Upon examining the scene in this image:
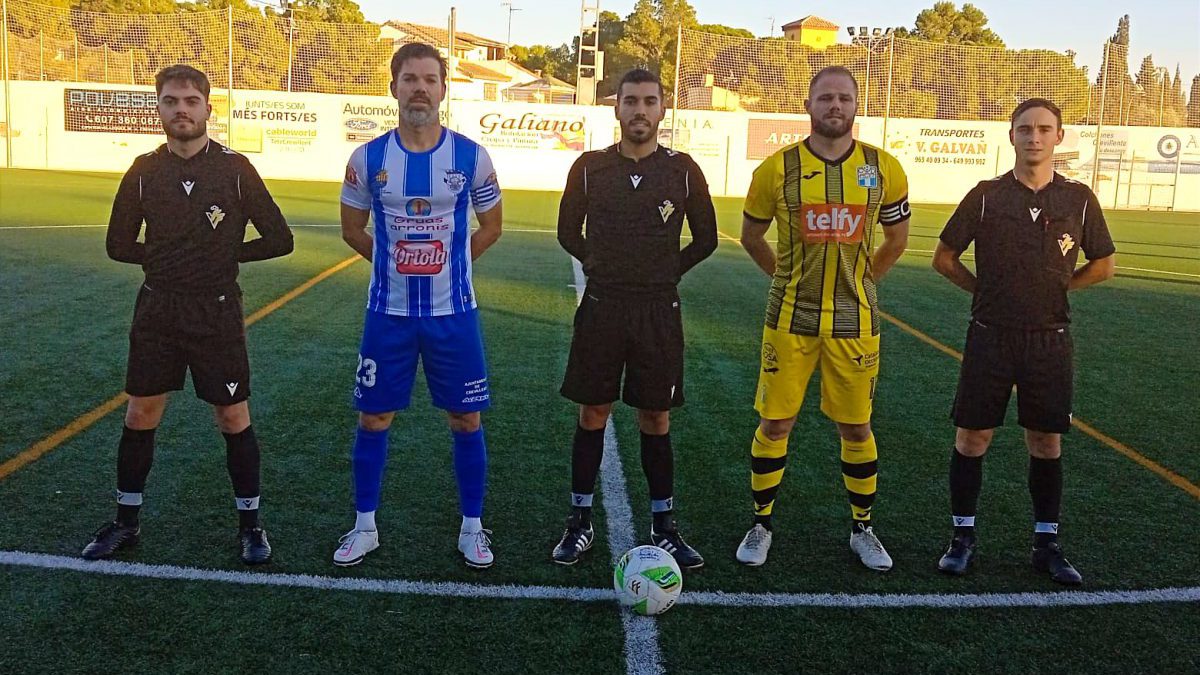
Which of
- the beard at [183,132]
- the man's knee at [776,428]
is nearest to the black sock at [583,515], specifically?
the man's knee at [776,428]

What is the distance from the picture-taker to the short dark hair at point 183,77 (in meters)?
4.07

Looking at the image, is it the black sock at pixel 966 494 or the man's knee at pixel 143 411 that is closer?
the man's knee at pixel 143 411

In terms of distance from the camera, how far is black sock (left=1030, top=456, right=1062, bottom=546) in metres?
4.41

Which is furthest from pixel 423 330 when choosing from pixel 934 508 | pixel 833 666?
pixel 934 508

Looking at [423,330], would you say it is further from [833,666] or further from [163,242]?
[833,666]

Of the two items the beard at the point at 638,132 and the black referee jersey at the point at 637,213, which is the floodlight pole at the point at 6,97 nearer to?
the black referee jersey at the point at 637,213

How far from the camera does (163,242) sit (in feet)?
13.8

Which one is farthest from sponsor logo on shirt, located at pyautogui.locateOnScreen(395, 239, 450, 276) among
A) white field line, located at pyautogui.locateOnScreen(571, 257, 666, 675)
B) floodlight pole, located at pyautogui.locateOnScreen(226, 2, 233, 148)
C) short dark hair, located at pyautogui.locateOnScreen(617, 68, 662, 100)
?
floodlight pole, located at pyautogui.locateOnScreen(226, 2, 233, 148)

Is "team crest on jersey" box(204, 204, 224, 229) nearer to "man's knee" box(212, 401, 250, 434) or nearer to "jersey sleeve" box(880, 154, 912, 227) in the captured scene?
"man's knee" box(212, 401, 250, 434)

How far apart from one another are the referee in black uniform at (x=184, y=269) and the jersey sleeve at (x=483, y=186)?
0.90 metres

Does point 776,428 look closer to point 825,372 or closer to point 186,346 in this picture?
point 825,372

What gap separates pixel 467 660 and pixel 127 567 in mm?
1632

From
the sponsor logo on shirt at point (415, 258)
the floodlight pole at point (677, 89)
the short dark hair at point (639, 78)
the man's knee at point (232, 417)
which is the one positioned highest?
the floodlight pole at point (677, 89)

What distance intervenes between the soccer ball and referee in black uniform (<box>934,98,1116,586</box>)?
4.19 ft
